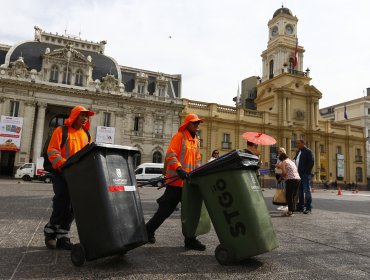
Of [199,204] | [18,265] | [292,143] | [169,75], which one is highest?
[169,75]

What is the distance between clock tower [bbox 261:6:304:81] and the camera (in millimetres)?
47334

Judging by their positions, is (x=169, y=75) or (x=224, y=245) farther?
(x=169, y=75)

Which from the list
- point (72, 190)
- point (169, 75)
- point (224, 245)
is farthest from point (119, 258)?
point (169, 75)

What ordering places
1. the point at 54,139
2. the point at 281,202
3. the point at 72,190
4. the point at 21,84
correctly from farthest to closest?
1. the point at 21,84
2. the point at 281,202
3. the point at 54,139
4. the point at 72,190

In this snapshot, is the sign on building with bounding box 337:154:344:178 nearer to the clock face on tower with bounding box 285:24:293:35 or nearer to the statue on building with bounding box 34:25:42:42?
the clock face on tower with bounding box 285:24:293:35

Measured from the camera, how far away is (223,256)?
3420 mm

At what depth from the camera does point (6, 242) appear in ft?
13.3

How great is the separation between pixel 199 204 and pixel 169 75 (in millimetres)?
Answer: 37137

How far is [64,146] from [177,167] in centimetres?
145

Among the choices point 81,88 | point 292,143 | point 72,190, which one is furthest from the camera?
point 292,143

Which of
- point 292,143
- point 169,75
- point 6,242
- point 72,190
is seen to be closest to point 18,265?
point 72,190

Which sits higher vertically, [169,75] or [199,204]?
[169,75]

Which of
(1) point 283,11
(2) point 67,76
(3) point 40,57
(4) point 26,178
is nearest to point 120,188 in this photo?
(4) point 26,178

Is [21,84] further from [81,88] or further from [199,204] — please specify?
[199,204]
